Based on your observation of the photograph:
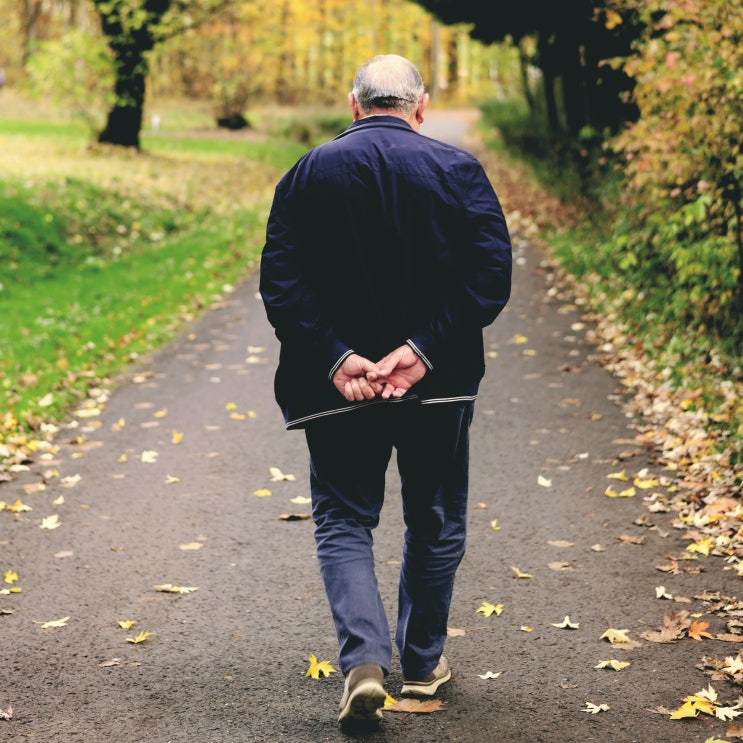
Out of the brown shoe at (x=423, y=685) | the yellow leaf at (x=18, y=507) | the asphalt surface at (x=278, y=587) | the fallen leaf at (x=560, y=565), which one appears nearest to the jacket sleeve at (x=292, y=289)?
the brown shoe at (x=423, y=685)

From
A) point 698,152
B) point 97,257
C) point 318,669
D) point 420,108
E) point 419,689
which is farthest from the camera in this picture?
point 97,257

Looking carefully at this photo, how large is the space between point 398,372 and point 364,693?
1.02m

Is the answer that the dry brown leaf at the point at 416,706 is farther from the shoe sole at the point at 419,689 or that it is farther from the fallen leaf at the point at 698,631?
the fallen leaf at the point at 698,631

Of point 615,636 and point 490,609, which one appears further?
point 490,609

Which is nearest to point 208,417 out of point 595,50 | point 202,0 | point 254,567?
point 254,567

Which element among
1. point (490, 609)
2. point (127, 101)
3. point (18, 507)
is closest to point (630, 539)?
point (490, 609)

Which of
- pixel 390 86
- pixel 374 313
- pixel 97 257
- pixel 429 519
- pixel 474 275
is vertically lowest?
pixel 97 257

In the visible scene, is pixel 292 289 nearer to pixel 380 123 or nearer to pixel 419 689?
pixel 380 123

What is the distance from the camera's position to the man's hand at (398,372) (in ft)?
10.9

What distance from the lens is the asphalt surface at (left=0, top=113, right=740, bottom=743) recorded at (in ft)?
11.7

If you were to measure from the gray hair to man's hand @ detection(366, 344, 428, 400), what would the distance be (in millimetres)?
814

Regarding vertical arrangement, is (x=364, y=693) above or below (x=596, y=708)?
above

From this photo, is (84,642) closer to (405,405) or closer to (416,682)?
(416,682)

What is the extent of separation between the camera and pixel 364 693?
3158 millimetres
